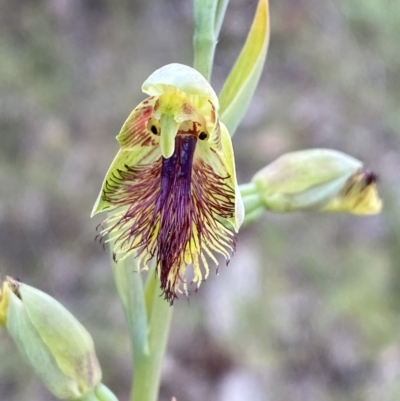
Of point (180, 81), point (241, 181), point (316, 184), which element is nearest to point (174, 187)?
point (180, 81)

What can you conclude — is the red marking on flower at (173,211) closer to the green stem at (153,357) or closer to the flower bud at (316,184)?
the green stem at (153,357)

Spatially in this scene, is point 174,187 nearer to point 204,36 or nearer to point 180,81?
point 180,81

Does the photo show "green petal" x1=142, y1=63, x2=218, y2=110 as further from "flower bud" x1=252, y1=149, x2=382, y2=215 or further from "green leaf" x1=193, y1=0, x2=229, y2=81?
"flower bud" x1=252, y1=149, x2=382, y2=215

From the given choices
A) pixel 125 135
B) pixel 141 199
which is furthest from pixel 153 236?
pixel 125 135

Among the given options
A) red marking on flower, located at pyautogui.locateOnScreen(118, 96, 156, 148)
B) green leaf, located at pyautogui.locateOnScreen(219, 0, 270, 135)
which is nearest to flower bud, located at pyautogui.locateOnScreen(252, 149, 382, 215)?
green leaf, located at pyautogui.locateOnScreen(219, 0, 270, 135)

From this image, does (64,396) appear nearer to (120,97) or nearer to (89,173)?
(89,173)

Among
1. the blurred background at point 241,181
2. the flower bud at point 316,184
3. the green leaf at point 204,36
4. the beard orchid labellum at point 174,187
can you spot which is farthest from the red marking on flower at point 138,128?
the blurred background at point 241,181
